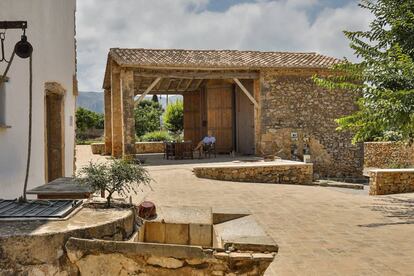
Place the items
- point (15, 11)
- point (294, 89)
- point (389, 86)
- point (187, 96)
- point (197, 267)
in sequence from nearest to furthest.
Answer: point (197, 267) → point (15, 11) → point (389, 86) → point (294, 89) → point (187, 96)

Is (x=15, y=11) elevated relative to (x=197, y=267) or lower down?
elevated

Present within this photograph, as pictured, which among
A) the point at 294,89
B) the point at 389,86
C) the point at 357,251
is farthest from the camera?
the point at 294,89

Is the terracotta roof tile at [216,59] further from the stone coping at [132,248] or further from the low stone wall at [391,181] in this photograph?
the stone coping at [132,248]

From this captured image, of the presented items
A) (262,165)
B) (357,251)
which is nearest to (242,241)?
(357,251)

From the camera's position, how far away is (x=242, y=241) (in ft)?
10.9

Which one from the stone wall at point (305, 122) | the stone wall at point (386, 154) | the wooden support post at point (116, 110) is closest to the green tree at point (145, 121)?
the wooden support post at point (116, 110)

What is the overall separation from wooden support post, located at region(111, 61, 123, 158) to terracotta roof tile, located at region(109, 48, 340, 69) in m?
0.75

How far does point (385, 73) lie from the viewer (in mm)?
7414

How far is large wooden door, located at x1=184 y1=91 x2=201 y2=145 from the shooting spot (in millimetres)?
17953

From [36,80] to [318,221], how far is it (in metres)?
4.86

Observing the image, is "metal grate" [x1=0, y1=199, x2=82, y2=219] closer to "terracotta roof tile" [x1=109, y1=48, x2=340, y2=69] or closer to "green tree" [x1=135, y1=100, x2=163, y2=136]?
"terracotta roof tile" [x1=109, y1=48, x2=340, y2=69]

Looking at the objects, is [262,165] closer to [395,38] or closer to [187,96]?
[395,38]

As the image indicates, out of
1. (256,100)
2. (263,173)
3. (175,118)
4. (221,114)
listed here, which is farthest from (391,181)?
(175,118)

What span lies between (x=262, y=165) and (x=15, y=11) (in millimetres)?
7983
